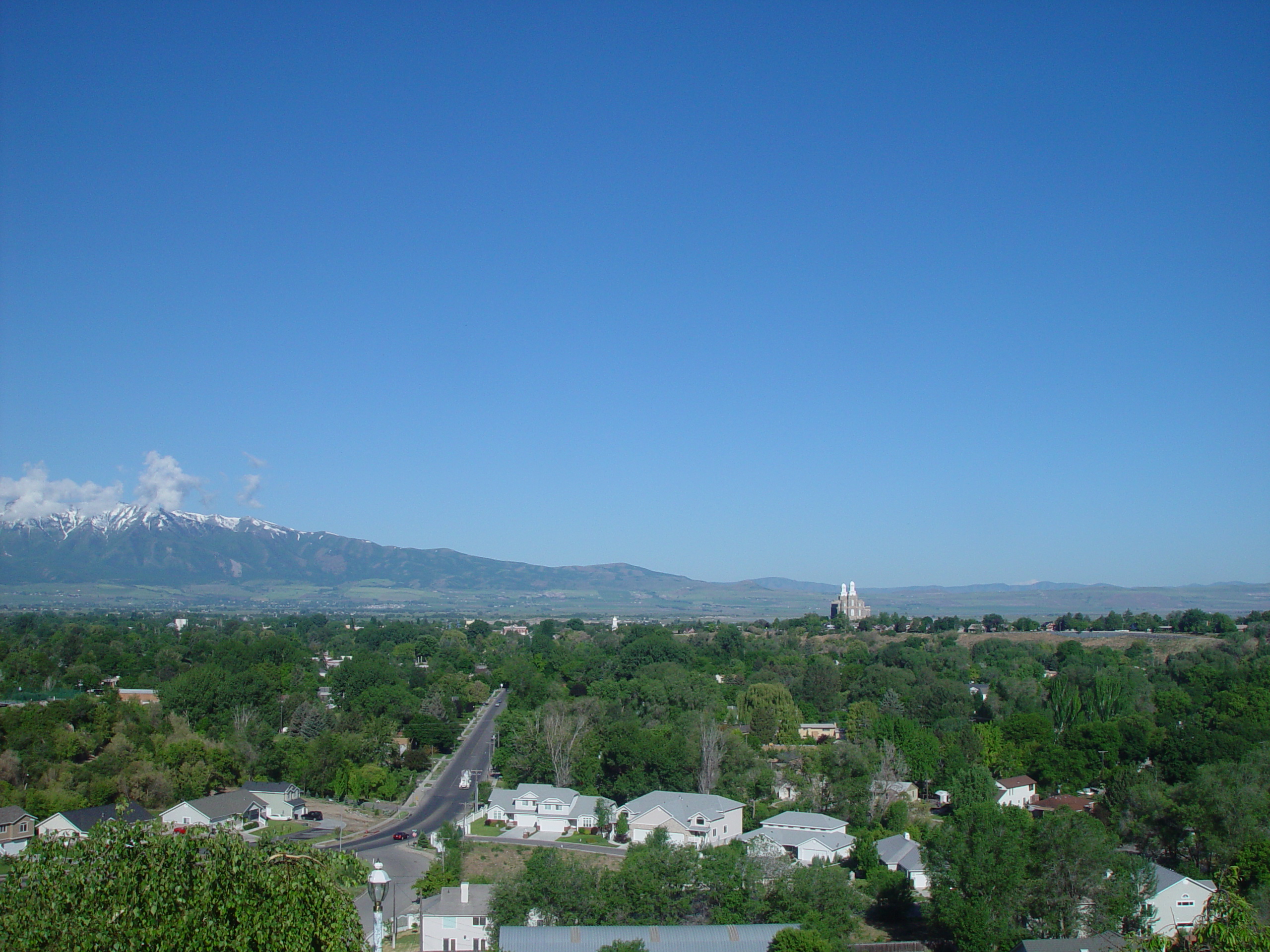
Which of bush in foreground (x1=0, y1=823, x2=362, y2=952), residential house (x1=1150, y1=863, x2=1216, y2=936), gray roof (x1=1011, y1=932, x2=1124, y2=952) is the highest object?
bush in foreground (x1=0, y1=823, x2=362, y2=952)

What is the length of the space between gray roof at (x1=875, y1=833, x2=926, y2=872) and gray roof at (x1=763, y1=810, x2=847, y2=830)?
57.5 inches

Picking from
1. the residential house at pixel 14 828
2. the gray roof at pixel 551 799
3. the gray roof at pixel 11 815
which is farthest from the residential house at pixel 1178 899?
the gray roof at pixel 11 815

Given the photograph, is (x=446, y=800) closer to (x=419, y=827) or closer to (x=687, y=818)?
(x=419, y=827)

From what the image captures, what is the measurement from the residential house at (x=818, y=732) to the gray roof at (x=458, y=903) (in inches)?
916

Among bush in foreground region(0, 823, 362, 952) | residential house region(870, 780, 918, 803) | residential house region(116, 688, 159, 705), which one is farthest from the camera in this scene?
residential house region(116, 688, 159, 705)

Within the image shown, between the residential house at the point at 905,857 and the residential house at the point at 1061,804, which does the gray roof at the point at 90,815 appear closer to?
the residential house at the point at 905,857

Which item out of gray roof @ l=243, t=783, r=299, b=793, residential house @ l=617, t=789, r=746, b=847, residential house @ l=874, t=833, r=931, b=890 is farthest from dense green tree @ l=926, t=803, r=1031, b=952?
gray roof @ l=243, t=783, r=299, b=793

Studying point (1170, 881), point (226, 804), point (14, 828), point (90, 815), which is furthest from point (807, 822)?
point (14, 828)

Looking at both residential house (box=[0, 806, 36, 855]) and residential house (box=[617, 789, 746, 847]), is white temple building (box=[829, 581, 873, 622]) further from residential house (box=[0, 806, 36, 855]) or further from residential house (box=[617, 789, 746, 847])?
residential house (box=[0, 806, 36, 855])

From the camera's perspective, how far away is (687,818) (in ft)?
84.5

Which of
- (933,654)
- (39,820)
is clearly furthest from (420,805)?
(933,654)

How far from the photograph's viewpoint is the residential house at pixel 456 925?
17641 mm

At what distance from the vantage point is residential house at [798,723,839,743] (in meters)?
40.3

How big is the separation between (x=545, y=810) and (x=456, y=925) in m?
10.1
